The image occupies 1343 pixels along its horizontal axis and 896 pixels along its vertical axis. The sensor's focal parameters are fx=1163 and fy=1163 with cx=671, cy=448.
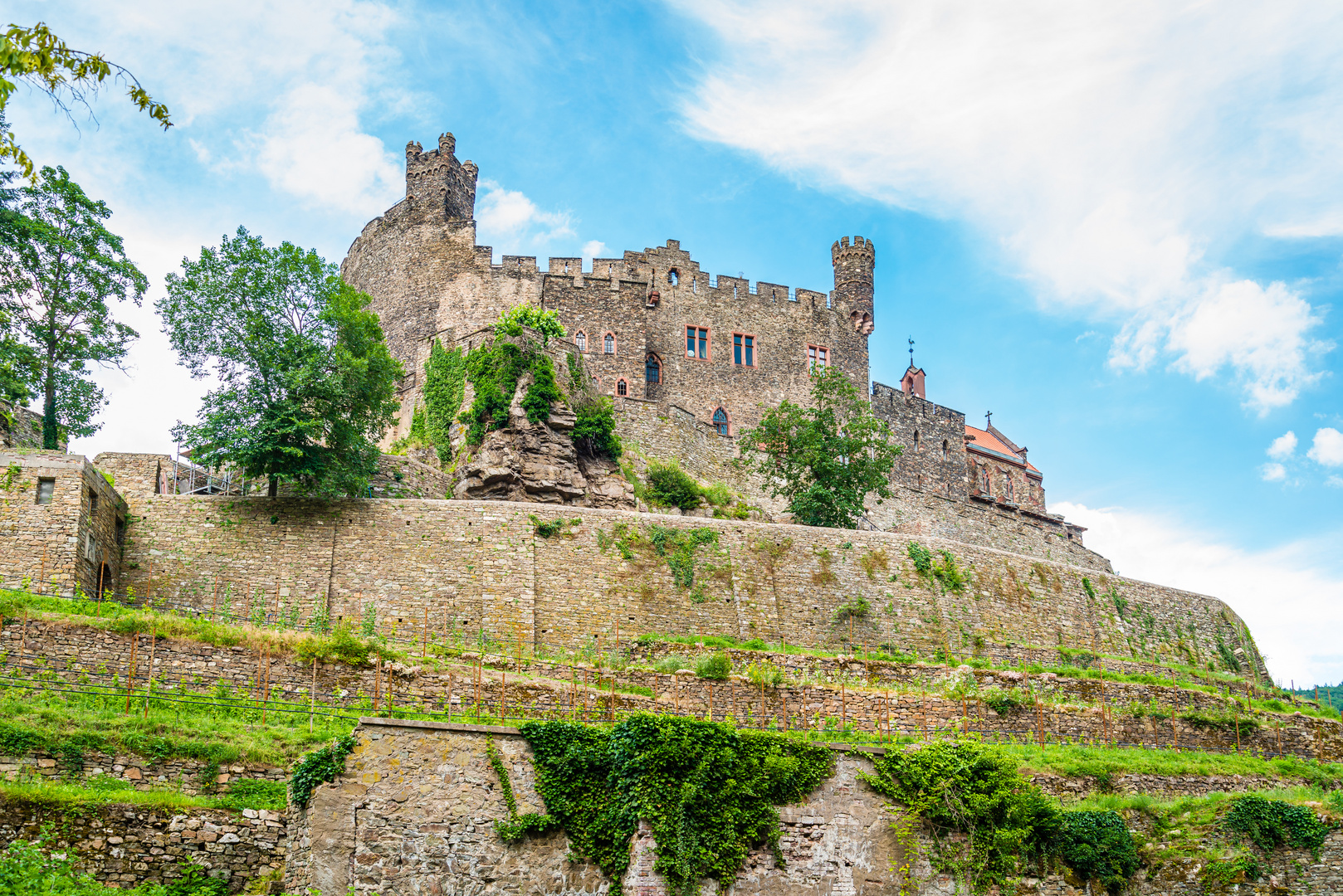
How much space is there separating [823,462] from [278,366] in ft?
61.7

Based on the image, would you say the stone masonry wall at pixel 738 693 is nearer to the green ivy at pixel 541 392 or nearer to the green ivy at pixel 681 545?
the green ivy at pixel 681 545

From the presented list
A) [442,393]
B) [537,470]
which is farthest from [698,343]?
[537,470]

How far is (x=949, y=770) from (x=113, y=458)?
25297 mm

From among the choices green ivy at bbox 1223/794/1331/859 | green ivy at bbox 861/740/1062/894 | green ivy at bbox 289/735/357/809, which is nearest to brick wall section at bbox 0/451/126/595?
green ivy at bbox 289/735/357/809

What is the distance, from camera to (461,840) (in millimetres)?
17844

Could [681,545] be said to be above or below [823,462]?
below

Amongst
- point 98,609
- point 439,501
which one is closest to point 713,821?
point 98,609

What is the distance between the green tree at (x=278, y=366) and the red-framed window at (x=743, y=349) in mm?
21950

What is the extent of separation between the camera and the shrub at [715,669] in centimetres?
2634

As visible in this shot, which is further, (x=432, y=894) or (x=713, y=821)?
(x=713, y=821)

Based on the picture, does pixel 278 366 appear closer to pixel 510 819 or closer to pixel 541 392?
pixel 541 392

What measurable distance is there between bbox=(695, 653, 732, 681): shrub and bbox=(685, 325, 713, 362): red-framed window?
2743cm

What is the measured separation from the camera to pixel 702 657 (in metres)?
28.6

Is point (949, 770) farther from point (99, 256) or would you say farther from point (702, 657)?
point (99, 256)
